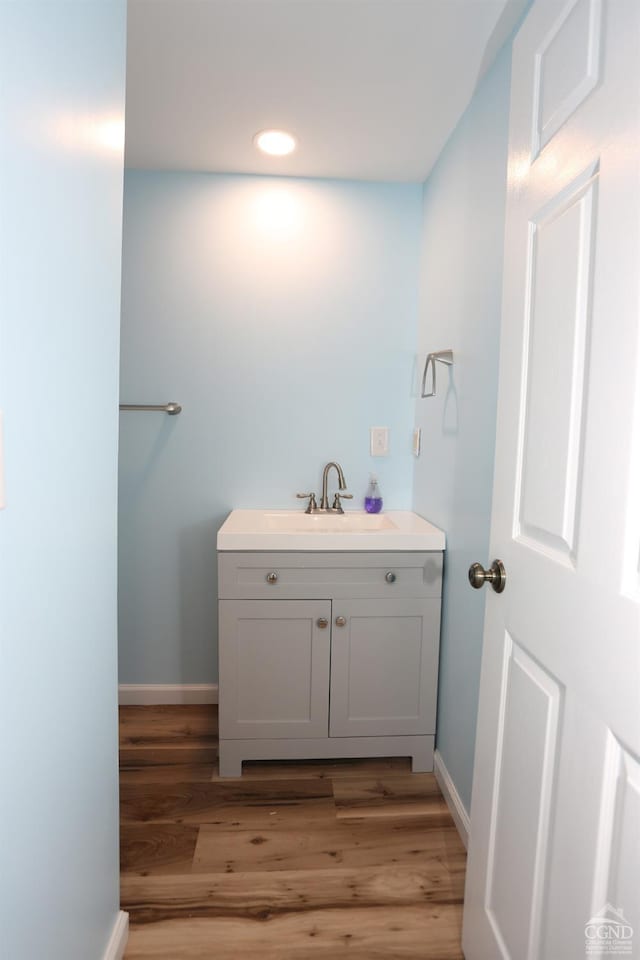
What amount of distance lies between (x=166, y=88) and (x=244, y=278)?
0.73 m

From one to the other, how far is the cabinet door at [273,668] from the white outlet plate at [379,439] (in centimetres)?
76

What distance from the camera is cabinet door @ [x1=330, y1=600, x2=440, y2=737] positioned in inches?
76.7

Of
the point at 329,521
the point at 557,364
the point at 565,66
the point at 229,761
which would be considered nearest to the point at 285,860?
the point at 229,761

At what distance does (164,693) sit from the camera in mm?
2451

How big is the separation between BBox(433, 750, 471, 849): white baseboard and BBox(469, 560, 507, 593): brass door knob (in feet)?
2.72

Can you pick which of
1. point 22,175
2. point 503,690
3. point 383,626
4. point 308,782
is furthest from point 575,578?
point 308,782

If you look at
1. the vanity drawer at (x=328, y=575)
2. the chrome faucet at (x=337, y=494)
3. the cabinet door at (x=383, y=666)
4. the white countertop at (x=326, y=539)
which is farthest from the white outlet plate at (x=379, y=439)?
the cabinet door at (x=383, y=666)

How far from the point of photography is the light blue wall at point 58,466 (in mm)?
733

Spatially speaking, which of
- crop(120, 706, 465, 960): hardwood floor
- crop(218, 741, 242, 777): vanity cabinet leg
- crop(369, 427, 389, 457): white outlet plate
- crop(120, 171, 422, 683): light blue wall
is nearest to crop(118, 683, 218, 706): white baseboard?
crop(120, 171, 422, 683): light blue wall

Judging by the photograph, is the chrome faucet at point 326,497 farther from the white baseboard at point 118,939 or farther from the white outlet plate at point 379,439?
the white baseboard at point 118,939

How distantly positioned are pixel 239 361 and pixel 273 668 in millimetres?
1227

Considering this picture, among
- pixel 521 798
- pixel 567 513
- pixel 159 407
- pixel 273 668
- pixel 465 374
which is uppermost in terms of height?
pixel 465 374

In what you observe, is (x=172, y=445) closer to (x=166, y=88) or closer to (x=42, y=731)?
(x=166, y=88)

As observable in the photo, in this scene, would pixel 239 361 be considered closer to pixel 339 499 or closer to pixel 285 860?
pixel 339 499
